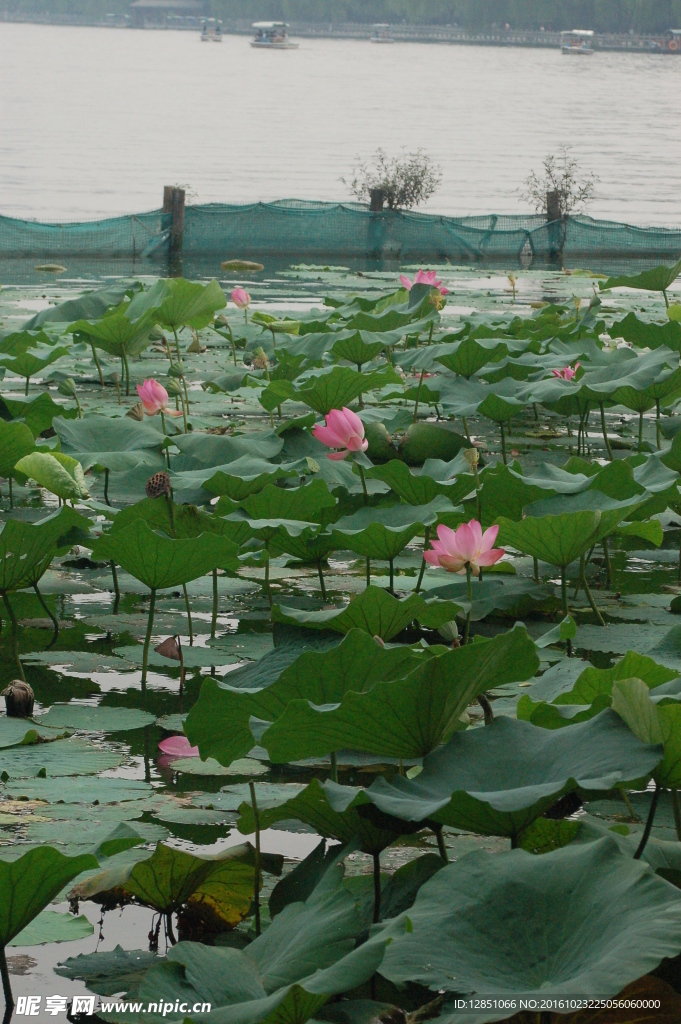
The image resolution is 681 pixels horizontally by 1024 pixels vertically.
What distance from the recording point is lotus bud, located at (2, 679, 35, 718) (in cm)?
218

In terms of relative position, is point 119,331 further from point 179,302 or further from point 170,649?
point 170,649

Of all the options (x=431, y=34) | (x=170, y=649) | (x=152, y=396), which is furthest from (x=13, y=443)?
(x=431, y=34)

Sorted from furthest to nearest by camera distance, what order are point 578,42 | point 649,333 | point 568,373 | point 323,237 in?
point 578,42 → point 323,237 → point 649,333 → point 568,373

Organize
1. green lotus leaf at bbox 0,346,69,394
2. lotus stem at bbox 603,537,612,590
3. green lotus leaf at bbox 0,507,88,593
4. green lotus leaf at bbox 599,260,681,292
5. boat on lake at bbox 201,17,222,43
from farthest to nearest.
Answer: boat on lake at bbox 201,17,222,43 < green lotus leaf at bbox 599,260,681,292 < green lotus leaf at bbox 0,346,69,394 < lotus stem at bbox 603,537,612,590 < green lotus leaf at bbox 0,507,88,593

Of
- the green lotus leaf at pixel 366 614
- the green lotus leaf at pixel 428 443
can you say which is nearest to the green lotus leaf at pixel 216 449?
the green lotus leaf at pixel 428 443

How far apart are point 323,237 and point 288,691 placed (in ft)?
34.7

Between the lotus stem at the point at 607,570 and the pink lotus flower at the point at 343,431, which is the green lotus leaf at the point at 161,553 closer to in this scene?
the pink lotus flower at the point at 343,431

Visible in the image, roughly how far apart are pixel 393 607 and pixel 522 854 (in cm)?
A: 75

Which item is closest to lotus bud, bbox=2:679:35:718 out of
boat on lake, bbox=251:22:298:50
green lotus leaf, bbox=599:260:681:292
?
green lotus leaf, bbox=599:260:681:292

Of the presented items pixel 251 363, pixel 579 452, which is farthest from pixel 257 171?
pixel 579 452

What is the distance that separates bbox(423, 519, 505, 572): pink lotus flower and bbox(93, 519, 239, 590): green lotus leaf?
1.21ft

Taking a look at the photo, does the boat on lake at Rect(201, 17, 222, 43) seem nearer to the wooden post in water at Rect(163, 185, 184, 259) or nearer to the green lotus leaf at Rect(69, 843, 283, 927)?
the wooden post in water at Rect(163, 185, 184, 259)

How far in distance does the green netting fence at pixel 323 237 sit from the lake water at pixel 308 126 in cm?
262

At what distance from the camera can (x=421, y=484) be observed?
110 inches
